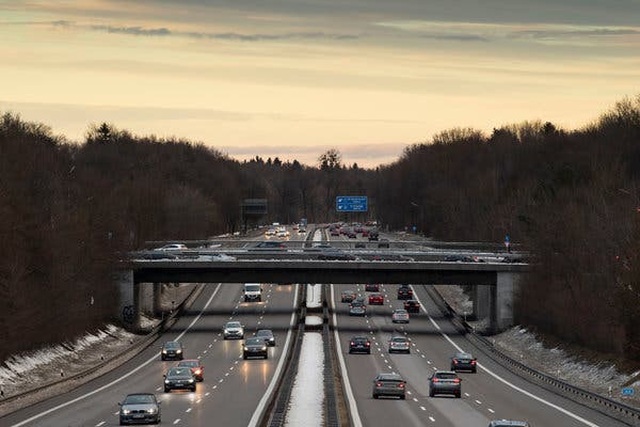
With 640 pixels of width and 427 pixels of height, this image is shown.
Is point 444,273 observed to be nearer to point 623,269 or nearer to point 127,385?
point 623,269

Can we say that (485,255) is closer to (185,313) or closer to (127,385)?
(185,313)

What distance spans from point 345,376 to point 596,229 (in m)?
40.2

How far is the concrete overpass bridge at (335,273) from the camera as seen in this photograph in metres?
130

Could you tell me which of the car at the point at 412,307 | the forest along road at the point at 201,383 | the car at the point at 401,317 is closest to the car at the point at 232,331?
the forest along road at the point at 201,383

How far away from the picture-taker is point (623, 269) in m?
89.1

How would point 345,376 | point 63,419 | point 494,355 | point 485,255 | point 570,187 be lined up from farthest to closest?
point 570,187 < point 485,255 < point 494,355 < point 345,376 < point 63,419

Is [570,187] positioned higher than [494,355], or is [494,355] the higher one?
[570,187]

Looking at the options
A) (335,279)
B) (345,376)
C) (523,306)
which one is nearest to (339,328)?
(335,279)

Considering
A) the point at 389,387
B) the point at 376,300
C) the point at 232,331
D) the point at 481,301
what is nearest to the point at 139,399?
the point at 389,387

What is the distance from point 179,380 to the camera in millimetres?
77875

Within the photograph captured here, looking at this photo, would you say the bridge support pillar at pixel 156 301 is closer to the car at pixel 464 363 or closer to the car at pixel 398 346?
the car at pixel 398 346

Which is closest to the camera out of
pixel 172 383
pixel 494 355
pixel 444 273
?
pixel 172 383

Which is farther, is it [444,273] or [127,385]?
[444,273]

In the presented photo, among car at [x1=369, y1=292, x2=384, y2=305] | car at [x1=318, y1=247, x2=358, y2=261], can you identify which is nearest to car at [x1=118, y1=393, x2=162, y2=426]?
car at [x1=318, y1=247, x2=358, y2=261]
